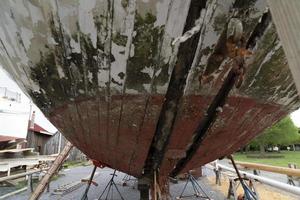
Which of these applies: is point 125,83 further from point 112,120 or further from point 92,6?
point 92,6

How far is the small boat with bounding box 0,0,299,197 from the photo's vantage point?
170 cm

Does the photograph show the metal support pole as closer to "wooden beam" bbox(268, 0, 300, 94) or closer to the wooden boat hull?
the wooden boat hull

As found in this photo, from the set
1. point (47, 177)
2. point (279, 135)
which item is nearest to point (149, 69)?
point (47, 177)

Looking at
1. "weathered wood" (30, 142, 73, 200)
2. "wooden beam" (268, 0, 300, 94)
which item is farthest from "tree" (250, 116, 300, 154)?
Answer: "wooden beam" (268, 0, 300, 94)

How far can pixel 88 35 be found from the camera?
5.97 feet

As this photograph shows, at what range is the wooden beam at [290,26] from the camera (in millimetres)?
758

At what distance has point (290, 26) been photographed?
0.78 metres

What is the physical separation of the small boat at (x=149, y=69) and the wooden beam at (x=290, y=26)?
2.43ft

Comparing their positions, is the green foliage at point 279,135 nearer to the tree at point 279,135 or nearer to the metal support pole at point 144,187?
the tree at point 279,135

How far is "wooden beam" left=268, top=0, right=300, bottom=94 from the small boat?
740 mm

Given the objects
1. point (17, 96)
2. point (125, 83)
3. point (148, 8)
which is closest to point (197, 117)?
point (125, 83)

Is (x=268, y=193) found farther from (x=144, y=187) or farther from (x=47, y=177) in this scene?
(x=47, y=177)

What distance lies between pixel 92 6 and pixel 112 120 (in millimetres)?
911

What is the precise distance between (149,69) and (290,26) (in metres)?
1.24
